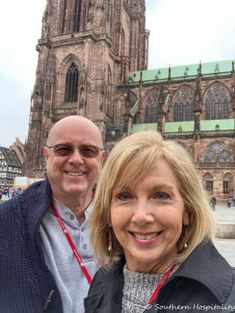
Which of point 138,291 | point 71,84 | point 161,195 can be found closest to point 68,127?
point 161,195

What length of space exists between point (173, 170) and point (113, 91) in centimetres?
4019

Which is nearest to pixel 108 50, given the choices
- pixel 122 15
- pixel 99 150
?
pixel 122 15

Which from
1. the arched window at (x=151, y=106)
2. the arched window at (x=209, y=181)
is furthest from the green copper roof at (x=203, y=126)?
the arched window at (x=209, y=181)

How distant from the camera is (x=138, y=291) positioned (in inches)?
54.1

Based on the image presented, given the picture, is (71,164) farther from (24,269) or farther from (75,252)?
(24,269)

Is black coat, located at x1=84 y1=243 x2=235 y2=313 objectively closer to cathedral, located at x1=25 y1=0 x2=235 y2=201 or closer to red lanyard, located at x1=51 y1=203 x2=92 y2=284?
red lanyard, located at x1=51 y1=203 x2=92 y2=284

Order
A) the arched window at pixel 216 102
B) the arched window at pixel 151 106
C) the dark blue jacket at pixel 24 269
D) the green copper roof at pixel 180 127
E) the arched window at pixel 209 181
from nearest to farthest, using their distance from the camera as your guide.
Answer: the dark blue jacket at pixel 24 269 < the arched window at pixel 209 181 < the green copper roof at pixel 180 127 < the arched window at pixel 216 102 < the arched window at pixel 151 106

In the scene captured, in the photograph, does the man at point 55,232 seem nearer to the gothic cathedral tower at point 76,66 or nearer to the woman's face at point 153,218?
the woman's face at point 153,218

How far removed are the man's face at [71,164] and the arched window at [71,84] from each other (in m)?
37.8

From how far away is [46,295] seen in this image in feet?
5.61

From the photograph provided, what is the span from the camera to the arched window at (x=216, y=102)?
37.3 m

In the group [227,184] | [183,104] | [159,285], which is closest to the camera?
[159,285]

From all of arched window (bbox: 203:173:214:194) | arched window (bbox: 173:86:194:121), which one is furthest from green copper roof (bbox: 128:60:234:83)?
arched window (bbox: 203:173:214:194)

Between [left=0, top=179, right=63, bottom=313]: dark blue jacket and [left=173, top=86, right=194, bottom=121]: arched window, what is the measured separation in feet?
124
